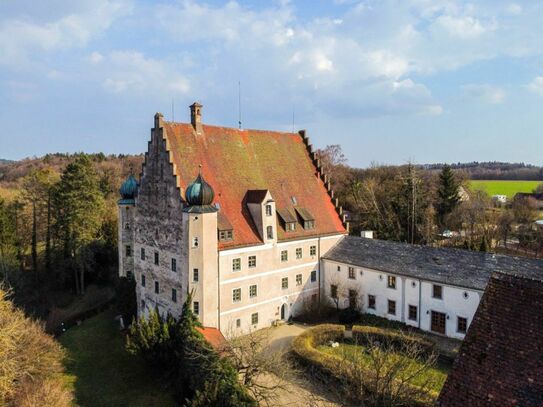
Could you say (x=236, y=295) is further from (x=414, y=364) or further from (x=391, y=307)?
(x=414, y=364)

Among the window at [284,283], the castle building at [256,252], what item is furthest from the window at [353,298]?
the window at [284,283]

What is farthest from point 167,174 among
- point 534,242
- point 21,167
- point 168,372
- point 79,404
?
point 21,167

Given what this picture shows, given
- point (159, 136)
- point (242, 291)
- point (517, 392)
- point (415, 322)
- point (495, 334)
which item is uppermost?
point (159, 136)

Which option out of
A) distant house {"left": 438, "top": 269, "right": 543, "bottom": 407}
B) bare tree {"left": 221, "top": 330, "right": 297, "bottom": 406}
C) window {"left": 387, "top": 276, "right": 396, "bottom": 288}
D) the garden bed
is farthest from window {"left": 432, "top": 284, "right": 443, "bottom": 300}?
distant house {"left": 438, "top": 269, "right": 543, "bottom": 407}

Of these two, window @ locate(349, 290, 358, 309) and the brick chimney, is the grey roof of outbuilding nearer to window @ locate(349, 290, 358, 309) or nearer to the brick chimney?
window @ locate(349, 290, 358, 309)

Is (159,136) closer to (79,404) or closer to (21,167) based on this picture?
(79,404)

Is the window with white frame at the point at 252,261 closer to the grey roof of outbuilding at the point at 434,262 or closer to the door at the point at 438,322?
the grey roof of outbuilding at the point at 434,262
